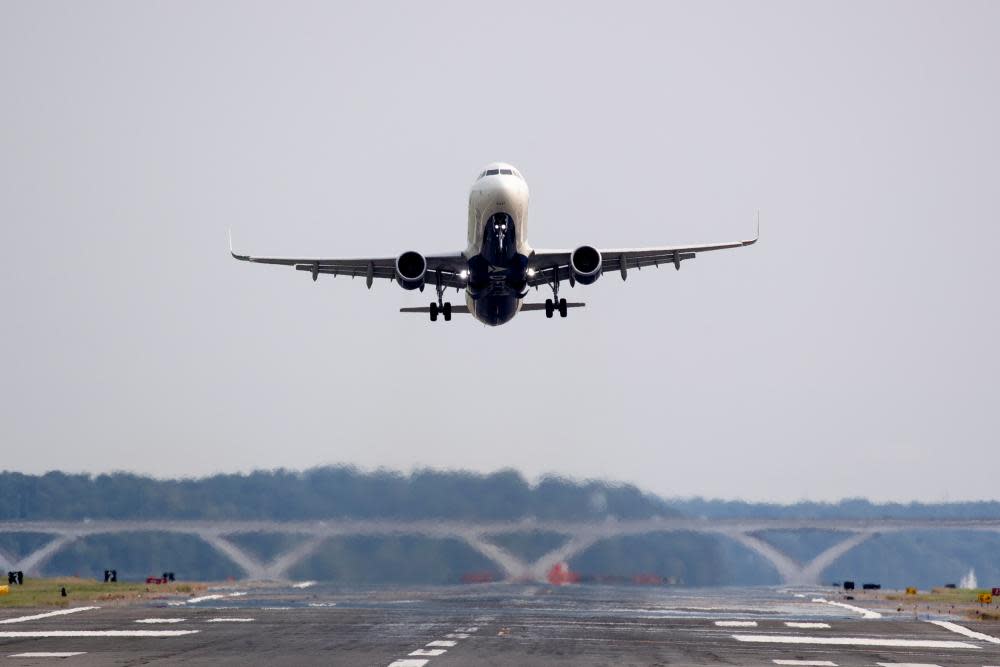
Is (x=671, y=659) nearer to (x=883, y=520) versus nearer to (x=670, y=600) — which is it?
(x=670, y=600)

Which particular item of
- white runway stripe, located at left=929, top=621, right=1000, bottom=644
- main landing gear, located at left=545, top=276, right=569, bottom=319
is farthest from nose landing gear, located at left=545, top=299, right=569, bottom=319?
white runway stripe, located at left=929, top=621, right=1000, bottom=644

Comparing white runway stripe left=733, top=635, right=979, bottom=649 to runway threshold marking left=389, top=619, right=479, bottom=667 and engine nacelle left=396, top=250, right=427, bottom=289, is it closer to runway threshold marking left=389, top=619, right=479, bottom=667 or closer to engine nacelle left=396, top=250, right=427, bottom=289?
runway threshold marking left=389, top=619, right=479, bottom=667

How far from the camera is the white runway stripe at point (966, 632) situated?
46875 millimetres

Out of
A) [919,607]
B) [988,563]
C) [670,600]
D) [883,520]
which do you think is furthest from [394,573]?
[988,563]

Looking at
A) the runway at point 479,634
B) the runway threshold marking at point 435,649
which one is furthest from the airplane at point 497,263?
the runway threshold marking at point 435,649

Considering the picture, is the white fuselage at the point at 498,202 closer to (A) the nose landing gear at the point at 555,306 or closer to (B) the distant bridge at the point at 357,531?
(A) the nose landing gear at the point at 555,306

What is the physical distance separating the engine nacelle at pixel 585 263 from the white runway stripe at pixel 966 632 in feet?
67.9

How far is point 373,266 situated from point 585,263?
1071 centimetres

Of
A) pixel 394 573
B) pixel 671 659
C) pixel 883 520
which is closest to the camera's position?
pixel 671 659

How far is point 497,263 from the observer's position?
189ft

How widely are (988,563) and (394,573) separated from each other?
364 feet

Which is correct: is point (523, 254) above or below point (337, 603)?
above

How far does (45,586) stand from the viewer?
7969 centimetres

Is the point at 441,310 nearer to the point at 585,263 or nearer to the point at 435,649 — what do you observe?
the point at 585,263
